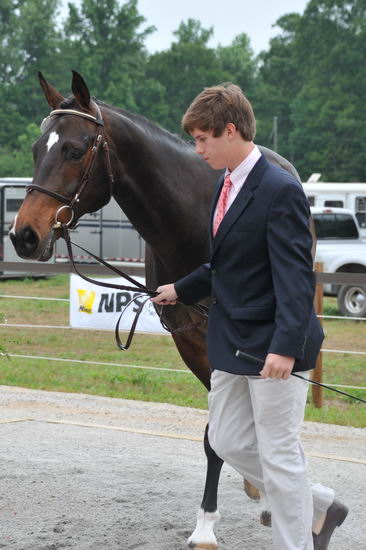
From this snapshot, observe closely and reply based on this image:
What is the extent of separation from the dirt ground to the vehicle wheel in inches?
289

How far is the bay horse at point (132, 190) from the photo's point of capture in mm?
3949

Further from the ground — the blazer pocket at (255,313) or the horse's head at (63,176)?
the horse's head at (63,176)

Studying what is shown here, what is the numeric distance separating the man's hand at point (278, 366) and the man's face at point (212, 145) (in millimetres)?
745

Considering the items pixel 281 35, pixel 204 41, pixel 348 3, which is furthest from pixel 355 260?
pixel 204 41

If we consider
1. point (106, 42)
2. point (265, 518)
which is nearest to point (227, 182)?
point (265, 518)

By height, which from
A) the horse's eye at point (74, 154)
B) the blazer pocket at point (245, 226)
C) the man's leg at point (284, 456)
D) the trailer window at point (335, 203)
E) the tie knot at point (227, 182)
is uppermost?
the horse's eye at point (74, 154)

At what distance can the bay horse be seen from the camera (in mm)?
3949

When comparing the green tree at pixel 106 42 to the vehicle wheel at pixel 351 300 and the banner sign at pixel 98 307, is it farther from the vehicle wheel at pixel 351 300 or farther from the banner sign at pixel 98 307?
the banner sign at pixel 98 307

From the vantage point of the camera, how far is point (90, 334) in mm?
13484

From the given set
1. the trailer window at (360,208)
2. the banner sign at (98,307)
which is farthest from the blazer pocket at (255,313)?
the trailer window at (360,208)

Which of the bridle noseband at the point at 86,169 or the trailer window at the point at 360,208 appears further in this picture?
the trailer window at the point at 360,208

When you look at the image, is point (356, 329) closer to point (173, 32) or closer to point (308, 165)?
point (308, 165)

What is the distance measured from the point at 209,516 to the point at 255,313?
1.60 meters

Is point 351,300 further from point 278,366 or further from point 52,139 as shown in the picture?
point 278,366
